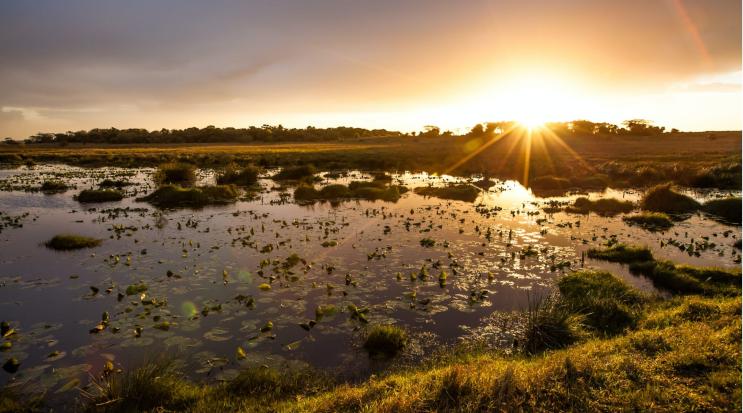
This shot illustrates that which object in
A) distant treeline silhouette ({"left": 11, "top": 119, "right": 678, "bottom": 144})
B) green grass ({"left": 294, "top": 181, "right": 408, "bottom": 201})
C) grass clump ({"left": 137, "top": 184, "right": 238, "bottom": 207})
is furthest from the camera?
distant treeline silhouette ({"left": 11, "top": 119, "right": 678, "bottom": 144})

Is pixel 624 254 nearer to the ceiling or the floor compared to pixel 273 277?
nearer to the ceiling

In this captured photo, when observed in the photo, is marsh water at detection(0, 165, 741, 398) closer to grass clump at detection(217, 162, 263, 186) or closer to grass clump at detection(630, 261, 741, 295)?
grass clump at detection(630, 261, 741, 295)

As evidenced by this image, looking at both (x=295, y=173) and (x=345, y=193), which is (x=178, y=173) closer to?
(x=295, y=173)

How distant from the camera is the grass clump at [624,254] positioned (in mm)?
14496

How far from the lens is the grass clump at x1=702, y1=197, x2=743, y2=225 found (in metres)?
21.7

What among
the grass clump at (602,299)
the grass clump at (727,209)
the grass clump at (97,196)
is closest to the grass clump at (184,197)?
the grass clump at (97,196)

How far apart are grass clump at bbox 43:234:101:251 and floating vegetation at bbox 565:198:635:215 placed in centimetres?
2893

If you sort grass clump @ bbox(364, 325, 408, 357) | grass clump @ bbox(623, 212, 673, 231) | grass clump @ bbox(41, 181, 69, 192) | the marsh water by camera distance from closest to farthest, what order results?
grass clump @ bbox(364, 325, 408, 357) < the marsh water < grass clump @ bbox(623, 212, 673, 231) < grass clump @ bbox(41, 181, 69, 192)

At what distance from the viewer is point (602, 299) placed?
1030 centimetres

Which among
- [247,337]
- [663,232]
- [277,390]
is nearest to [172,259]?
[247,337]

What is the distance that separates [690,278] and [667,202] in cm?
1648

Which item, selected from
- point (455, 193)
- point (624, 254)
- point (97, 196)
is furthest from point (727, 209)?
point (97, 196)

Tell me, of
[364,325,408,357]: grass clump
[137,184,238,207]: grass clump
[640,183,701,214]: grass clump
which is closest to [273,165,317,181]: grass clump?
[137,184,238,207]: grass clump

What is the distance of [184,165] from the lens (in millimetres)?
41250
